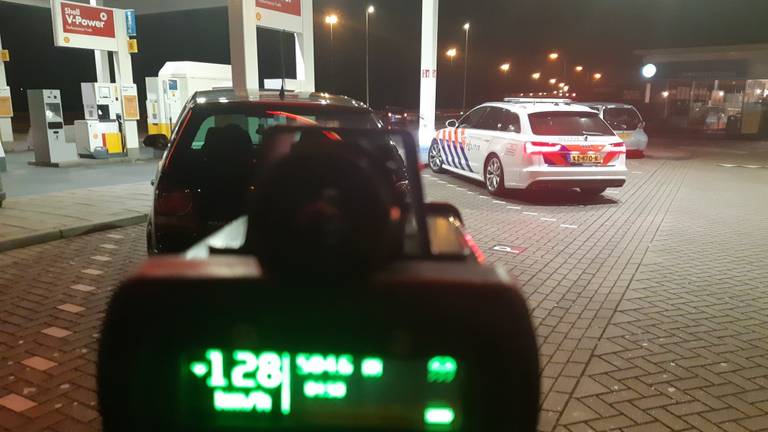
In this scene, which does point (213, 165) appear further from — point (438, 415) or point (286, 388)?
point (438, 415)

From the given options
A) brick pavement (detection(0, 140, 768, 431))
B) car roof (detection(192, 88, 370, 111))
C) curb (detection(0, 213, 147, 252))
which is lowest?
brick pavement (detection(0, 140, 768, 431))

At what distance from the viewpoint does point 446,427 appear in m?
1.53

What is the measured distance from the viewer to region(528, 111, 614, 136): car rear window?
32.7 feet

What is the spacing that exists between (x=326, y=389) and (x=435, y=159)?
12.5 m

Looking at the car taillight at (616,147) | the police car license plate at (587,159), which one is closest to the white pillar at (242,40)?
the police car license plate at (587,159)

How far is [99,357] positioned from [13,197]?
964 centimetres

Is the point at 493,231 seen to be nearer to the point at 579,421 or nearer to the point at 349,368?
the point at 579,421

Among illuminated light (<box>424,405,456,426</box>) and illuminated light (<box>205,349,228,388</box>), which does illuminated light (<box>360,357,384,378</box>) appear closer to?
illuminated light (<box>424,405,456,426</box>)

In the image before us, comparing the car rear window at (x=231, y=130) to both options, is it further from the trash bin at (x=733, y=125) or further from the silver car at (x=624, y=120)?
the trash bin at (x=733, y=125)

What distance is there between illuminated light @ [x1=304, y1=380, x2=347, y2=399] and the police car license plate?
350 inches

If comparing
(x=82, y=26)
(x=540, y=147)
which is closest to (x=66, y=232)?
(x=540, y=147)

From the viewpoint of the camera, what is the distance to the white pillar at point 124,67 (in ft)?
53.1

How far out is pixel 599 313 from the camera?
4.95 meters

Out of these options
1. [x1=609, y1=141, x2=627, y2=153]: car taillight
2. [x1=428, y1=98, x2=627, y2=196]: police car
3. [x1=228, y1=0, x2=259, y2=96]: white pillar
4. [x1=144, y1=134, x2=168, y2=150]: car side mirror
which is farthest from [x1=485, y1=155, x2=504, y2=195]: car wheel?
Answer: [x1=144, y1=134, x2=168, y2=150]: car side mirror
